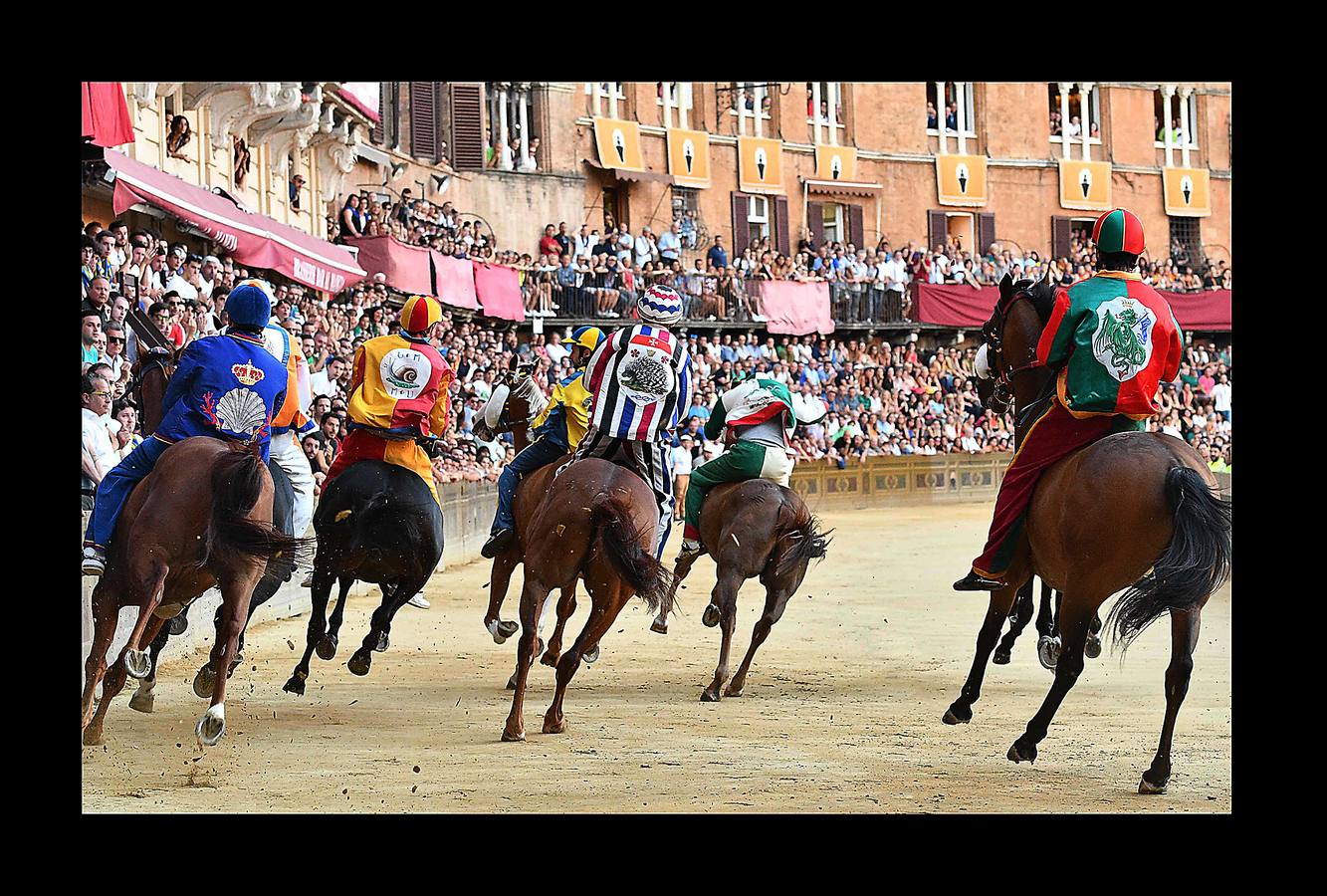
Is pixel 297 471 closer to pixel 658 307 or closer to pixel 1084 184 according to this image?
pixel 658 307

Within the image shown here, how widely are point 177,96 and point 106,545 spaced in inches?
533

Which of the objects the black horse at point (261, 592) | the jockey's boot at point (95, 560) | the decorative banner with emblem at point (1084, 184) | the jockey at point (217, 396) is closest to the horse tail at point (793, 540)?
the black horse at point (261, 592)

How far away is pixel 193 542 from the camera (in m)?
8.01

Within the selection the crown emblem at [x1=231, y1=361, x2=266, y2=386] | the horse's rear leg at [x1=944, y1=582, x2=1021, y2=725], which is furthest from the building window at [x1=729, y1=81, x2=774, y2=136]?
the crown emblem at [x1=231, y1=361, x2=266, y2=386]

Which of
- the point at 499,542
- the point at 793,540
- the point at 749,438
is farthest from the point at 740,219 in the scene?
the point at 499,542

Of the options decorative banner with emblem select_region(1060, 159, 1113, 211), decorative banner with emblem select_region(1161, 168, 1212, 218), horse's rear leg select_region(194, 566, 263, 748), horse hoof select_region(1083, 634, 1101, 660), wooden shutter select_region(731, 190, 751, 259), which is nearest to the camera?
horse's rear leg select_region(194, 566, 263, 748)

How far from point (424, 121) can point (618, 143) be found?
5367 millimetres

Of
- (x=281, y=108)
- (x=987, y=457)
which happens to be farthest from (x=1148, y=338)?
(x=987, y=457)

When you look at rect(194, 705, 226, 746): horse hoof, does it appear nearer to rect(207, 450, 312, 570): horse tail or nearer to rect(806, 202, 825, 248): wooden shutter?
rect(207, 450, 312, 570): horse tail

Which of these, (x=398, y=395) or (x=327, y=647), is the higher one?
(x=398, y=395)

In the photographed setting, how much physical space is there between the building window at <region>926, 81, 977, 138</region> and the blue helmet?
3899 centimetres

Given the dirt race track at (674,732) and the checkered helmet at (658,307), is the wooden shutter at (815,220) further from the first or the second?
the checkered helmet at (658,307)

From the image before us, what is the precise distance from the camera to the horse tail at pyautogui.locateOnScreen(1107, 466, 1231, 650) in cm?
720

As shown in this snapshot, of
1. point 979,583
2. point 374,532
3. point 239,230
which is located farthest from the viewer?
point 239,230
